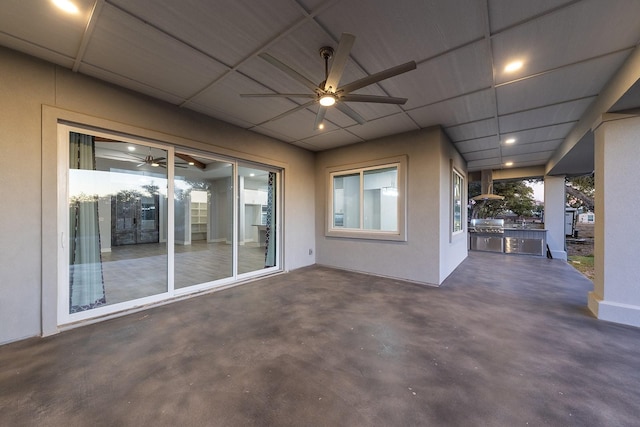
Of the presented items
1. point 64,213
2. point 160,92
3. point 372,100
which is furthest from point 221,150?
point 372,100

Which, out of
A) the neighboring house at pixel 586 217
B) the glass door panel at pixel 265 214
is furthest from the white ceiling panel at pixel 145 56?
the neighboring house at pixel 586 217

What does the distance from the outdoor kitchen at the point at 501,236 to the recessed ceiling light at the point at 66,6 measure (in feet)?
32.1

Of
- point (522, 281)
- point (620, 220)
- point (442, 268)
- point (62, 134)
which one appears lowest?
point (522, 281)

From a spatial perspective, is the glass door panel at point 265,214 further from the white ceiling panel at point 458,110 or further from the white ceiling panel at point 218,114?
the white ceiling panel at point 458,110

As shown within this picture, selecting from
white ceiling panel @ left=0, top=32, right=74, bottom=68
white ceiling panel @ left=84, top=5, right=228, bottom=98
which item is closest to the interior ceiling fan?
white ceiling panel @ left=84, top=5, right=228, bottom=98

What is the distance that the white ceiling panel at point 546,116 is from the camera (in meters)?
3.43

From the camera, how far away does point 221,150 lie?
4.05 metres

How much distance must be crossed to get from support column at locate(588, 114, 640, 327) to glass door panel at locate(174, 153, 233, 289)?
5258 mm

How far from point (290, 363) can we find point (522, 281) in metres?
4.84

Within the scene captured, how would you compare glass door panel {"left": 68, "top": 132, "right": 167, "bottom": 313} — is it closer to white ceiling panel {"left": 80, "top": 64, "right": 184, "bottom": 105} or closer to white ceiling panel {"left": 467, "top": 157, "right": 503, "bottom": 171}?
white ceiling panel {"left": 80, "top": 64, "right": 184, "bottom": 105}

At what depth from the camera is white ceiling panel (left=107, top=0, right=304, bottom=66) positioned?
1852 millimetres

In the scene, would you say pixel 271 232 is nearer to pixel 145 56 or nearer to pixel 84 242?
pixel 84 242

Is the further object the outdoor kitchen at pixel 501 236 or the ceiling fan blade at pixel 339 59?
the outdoor kitchen at pixel 501 236

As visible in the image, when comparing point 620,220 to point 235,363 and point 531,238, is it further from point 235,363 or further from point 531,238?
point 531,238
